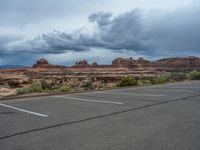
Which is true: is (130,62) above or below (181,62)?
above

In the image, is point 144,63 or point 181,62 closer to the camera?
point 181,62

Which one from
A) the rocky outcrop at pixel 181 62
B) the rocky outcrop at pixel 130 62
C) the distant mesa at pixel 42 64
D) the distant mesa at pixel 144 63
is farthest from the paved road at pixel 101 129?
the distant mesa at pixel 42 64

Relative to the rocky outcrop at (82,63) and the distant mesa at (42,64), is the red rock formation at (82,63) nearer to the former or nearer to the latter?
the rocky outcrop at (82,63)

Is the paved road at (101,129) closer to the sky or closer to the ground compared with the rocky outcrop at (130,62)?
closer to the ground

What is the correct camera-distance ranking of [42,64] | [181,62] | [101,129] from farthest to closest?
1. [42,64]
2. [181,62]
3. [101,129]

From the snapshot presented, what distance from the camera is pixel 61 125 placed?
22.2 feet

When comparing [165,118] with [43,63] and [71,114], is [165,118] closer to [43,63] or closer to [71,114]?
[71,114]

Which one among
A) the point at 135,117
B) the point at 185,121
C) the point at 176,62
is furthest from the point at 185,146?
the point at 176,62

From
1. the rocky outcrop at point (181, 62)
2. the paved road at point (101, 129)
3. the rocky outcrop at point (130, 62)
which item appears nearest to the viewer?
the paved road at point (101, 129)

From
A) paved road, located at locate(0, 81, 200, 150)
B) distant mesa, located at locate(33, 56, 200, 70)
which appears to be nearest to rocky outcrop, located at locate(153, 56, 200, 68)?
distant mesa, located at locate(33, 56, 200, 70)

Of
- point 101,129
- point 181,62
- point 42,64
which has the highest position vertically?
point 42,64

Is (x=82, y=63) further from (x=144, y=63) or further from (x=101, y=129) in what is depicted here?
(x=101, y=129)

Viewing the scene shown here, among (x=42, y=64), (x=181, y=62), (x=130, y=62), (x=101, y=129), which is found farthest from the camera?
(x=130, y=62)

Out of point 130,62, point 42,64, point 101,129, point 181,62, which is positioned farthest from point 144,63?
point 101,129
